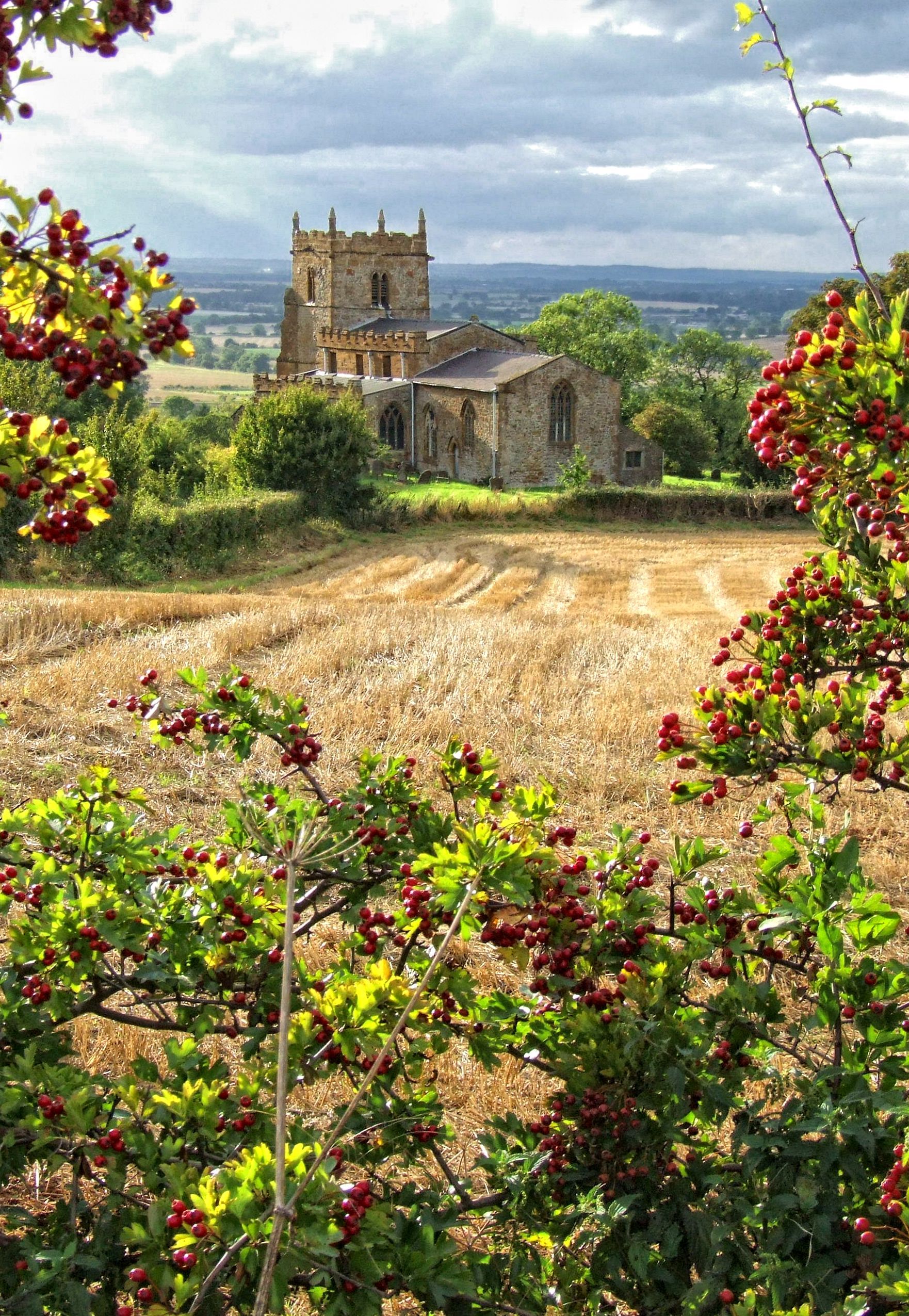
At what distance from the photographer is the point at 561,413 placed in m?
57.8

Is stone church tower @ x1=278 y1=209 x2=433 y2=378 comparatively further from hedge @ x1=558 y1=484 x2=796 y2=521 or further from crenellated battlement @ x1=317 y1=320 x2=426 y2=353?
hedge @ x1=558 y1=484 x2=796 y2=521

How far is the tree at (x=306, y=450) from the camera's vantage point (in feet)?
140

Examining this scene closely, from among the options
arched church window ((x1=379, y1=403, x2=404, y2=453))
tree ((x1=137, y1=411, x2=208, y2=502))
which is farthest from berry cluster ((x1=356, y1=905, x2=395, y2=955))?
arched church window ((x1=379, y1=403, x2=404, y2=453))

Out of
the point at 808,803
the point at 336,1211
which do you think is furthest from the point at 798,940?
the point at 336,1211

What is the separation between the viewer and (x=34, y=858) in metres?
4.07

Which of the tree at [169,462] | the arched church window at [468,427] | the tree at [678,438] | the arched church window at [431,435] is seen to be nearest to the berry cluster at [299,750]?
Result: the tree at [169,462]

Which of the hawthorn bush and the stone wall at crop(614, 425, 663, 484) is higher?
the stone wall at crop(614, 425, 663, 484)

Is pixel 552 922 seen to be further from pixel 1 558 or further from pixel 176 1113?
pixel 1 558

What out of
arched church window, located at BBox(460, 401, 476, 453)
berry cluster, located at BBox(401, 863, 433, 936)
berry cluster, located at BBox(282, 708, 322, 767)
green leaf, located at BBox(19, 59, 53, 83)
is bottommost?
berry cluster, located at BBox(401, 863, 433, 936)

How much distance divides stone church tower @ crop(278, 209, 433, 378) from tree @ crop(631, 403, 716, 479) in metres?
17.2

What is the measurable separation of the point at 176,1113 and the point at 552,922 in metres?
1.17

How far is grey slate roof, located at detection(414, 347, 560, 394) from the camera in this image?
187 feet

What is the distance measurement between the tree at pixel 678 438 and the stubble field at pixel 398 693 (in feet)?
147

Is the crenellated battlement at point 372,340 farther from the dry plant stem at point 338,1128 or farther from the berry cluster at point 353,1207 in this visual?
the berry cluster at point 353,1207
